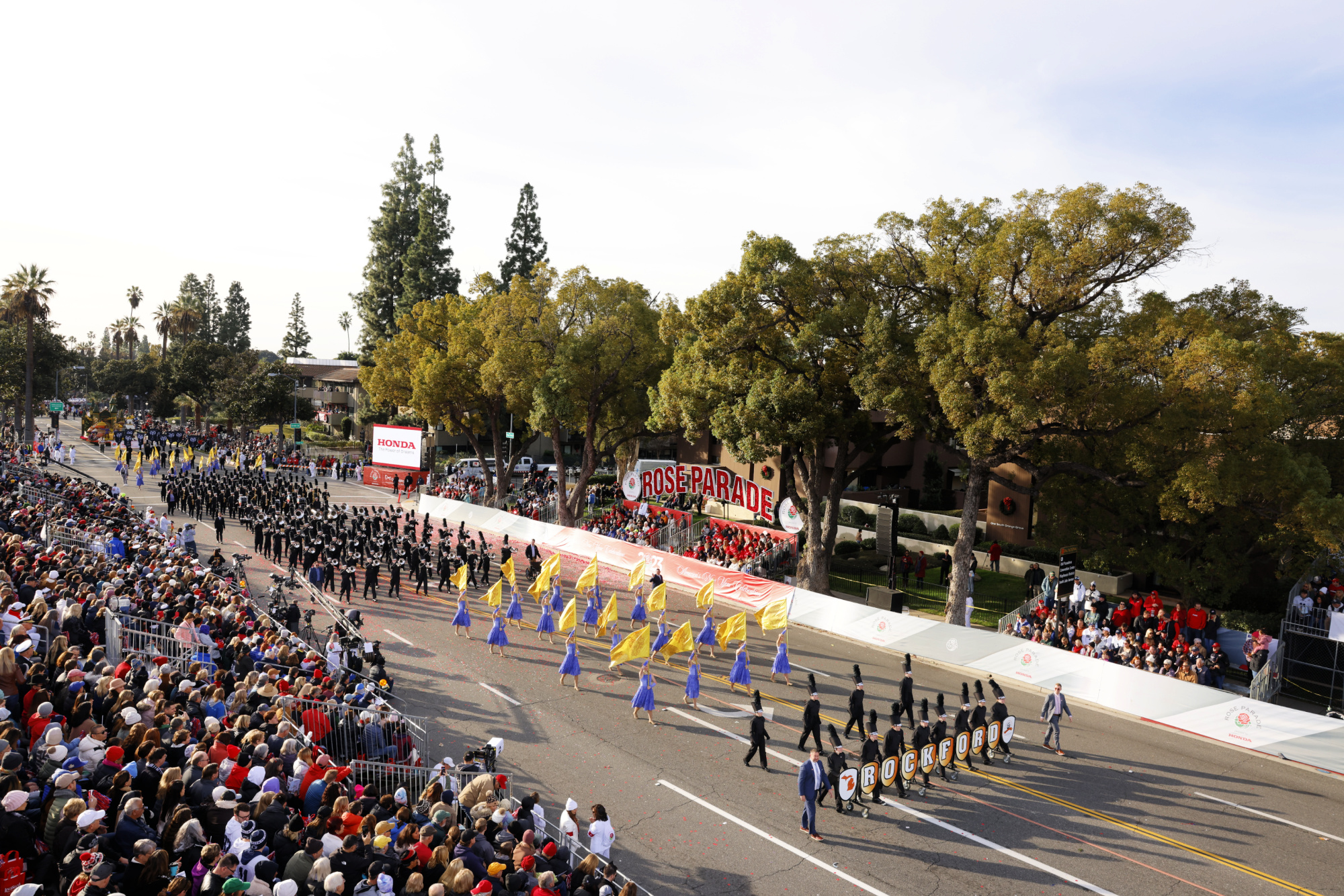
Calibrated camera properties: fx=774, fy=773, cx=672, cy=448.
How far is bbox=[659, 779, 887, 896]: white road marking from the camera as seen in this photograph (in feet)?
34.9

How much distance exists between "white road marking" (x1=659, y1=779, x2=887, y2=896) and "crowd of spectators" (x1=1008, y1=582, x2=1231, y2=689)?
1144 centimetres

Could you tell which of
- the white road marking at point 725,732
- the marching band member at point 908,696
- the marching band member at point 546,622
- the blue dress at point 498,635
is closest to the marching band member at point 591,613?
the marching band member at point 546,622

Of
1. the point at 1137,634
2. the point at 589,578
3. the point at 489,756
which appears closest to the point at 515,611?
the point at 589,578

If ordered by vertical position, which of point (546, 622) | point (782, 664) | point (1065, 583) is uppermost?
point (1065, 583)

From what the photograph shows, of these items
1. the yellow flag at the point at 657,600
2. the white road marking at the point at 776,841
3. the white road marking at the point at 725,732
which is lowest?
the white road marking at the point at 776,841

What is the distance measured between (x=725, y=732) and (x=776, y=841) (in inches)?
155

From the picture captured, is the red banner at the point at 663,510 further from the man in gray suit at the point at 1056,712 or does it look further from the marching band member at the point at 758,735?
the marching band member at the point at 758,735

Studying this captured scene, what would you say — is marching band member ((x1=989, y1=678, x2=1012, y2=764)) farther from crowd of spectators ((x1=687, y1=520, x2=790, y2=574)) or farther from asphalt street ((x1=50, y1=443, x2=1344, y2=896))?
crowd of spectators ((x1=687, y1=520, x2=790, y2=574))

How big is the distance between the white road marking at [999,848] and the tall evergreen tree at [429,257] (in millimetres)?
53790

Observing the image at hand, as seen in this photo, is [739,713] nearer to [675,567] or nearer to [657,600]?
[657,600]

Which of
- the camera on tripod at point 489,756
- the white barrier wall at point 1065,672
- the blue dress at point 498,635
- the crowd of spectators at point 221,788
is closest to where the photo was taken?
the crowd of spectators at point 221,788

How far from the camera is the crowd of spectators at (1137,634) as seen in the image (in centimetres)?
1855

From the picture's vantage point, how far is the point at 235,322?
331 ft

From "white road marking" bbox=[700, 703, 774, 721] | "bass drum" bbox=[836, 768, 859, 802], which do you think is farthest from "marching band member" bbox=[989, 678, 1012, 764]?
"white road marking" bbox=[700, 703, 774, 721]
